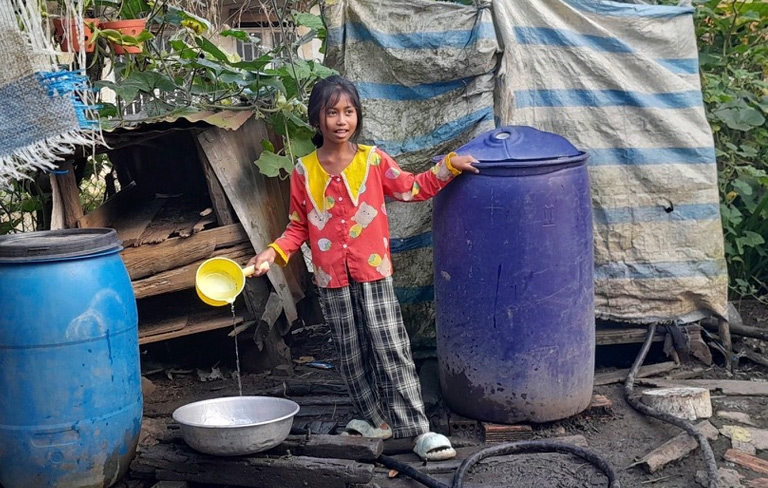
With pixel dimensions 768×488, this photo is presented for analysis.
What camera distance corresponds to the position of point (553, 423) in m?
3.49

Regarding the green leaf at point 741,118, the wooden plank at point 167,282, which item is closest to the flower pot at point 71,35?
the wooden plank at point 167,282

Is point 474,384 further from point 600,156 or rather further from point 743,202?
point 743,202

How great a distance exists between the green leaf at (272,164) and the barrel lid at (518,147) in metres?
1.08

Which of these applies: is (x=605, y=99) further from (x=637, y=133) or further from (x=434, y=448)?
(x=434, y=448)

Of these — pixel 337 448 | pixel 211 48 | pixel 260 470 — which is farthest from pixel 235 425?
pixel 211 48

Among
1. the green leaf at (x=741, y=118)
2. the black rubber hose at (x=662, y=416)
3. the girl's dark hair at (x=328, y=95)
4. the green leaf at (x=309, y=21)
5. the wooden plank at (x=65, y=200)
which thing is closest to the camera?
the black rubber hose at (x=662, y=416)

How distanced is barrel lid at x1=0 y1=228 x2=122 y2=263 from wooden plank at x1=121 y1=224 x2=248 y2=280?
720 millimetres

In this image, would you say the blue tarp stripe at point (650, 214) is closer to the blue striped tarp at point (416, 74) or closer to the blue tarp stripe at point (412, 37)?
the blue striped tarp at point (416, 74)

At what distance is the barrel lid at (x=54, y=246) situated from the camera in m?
2.89

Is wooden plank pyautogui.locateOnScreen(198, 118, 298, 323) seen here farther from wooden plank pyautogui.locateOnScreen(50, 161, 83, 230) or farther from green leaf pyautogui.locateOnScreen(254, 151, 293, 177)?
wooden plank pyautogui.locateOnScreen(50, 161, 83, 230)

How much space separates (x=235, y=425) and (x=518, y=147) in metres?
1.64

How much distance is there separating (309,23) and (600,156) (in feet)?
5.80

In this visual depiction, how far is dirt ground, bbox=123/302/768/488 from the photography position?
3.08 m

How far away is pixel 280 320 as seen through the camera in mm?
4516
